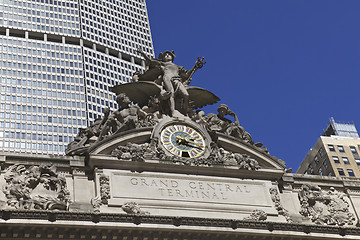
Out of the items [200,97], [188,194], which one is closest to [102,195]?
[188,194]

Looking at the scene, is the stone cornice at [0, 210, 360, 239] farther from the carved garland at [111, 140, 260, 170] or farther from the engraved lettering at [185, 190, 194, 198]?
the carved garland at [111, 140, 260, 170]

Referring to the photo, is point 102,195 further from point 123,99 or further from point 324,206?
point 324,206

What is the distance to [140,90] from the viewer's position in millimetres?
39531

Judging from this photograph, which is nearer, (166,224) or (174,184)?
(166,224)

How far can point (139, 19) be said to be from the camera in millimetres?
125688

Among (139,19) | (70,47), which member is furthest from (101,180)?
(139,19)

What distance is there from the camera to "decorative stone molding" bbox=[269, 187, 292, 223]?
3531cm

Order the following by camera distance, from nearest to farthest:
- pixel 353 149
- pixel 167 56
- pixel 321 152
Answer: pixel 167 56 < pixel 353 149 < pixel 321 152

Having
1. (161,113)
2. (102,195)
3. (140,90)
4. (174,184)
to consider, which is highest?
(140,90)

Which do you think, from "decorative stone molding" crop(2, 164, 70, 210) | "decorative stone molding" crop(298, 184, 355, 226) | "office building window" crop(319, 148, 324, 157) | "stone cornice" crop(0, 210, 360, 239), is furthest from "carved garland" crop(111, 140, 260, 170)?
"office building window" crop(319, 148, 324, 157)

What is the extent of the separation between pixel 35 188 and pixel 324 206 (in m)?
15.0

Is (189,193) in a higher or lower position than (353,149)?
lower

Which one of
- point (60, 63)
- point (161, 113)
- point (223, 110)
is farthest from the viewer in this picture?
point (60, 63)

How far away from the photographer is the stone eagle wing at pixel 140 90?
129 feet
